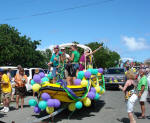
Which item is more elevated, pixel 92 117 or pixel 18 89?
pixel 18 89

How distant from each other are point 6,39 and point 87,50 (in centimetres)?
2645

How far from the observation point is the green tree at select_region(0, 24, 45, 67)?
32.1 meters

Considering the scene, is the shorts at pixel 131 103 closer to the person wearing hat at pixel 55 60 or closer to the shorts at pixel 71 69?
the shorts at pixel 71 69

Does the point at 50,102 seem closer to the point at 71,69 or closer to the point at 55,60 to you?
the point at 71,69

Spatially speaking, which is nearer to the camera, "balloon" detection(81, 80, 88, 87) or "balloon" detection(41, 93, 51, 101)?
"balloon" detection(41, 93, 51, 101)

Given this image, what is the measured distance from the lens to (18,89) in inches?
358

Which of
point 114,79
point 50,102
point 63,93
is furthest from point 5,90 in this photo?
point 114,79

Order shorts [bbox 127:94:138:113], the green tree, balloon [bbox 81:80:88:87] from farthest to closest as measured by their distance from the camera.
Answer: the green tree
balloon [bbox 81:80:88:87]
shorts [bbox 127:94:138:113]

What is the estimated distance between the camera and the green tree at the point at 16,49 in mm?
32125

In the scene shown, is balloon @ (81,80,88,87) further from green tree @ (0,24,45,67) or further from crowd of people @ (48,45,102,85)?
green tree @ (0,24,45,67)

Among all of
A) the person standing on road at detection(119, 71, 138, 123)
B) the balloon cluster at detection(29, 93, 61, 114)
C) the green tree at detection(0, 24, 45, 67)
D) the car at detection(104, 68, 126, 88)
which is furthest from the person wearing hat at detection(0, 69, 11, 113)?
the green tree at detection(0, 24, 45, 67)

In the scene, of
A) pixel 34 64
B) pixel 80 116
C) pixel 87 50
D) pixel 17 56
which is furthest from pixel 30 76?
pixel 34 64

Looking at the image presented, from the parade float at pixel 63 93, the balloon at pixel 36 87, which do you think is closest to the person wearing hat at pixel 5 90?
the parade float at pixel 63 93

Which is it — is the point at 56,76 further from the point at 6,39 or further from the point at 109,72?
the point at 6,39
